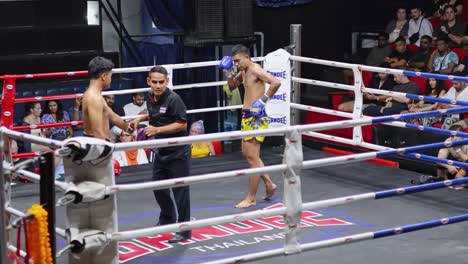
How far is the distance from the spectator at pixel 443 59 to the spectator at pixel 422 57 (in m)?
0.31

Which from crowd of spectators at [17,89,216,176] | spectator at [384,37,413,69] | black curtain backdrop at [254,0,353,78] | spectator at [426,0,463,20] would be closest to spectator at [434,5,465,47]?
spectator at [426,0,463,20]

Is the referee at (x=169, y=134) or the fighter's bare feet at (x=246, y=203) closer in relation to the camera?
the referee at (x=169, y=134)

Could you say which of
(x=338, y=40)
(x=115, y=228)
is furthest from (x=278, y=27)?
(x=115, y=228)

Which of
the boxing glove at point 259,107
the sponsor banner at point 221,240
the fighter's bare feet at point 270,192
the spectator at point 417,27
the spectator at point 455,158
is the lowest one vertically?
the sponsor banner at point 221,240

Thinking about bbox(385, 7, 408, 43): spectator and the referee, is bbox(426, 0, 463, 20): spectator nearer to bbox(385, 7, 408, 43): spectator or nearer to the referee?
bbox(385, 7, 408, 43): spectator

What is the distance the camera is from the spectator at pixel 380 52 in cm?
1113

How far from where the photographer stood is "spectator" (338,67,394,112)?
9844 mm

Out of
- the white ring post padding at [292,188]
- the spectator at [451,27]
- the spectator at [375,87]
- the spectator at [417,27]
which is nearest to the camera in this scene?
the white ring post padding at [292,188]

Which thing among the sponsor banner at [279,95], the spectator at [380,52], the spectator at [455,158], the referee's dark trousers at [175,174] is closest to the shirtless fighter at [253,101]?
the referee's dark trousers at [175,174]

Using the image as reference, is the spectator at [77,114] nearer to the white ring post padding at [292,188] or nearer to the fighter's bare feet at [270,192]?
the fighter's bare feet at [270,192]

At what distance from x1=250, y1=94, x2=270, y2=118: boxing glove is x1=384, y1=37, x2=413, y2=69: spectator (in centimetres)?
389

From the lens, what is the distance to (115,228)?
173 inches

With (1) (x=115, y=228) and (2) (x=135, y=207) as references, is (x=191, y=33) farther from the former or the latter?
(1) (x=115, y=228)

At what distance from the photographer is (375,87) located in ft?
32.8
